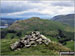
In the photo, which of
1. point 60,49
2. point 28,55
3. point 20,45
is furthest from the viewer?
point 20,45

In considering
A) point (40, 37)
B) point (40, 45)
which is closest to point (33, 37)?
point (40, 37)

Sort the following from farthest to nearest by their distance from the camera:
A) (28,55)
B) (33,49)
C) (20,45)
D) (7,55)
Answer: (20,45)
(33,49)
(7,55)
(28,55)

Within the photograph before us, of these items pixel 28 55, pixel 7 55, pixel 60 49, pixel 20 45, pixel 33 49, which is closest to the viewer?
pixel 28 55

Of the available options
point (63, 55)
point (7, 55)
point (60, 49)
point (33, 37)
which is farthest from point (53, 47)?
point (7, 55)

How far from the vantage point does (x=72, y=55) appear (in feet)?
131

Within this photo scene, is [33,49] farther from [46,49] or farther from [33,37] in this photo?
[33,37]

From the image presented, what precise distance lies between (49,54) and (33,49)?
6.07 m

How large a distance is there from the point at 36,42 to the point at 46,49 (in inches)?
223

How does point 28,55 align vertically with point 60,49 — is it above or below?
above

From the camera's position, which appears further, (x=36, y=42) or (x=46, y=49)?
(x=36, y=42)

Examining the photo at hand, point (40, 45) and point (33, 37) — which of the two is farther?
point (33, 37)

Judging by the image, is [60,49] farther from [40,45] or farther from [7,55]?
[7,55]

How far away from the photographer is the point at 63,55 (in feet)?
129

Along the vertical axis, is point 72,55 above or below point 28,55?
below
